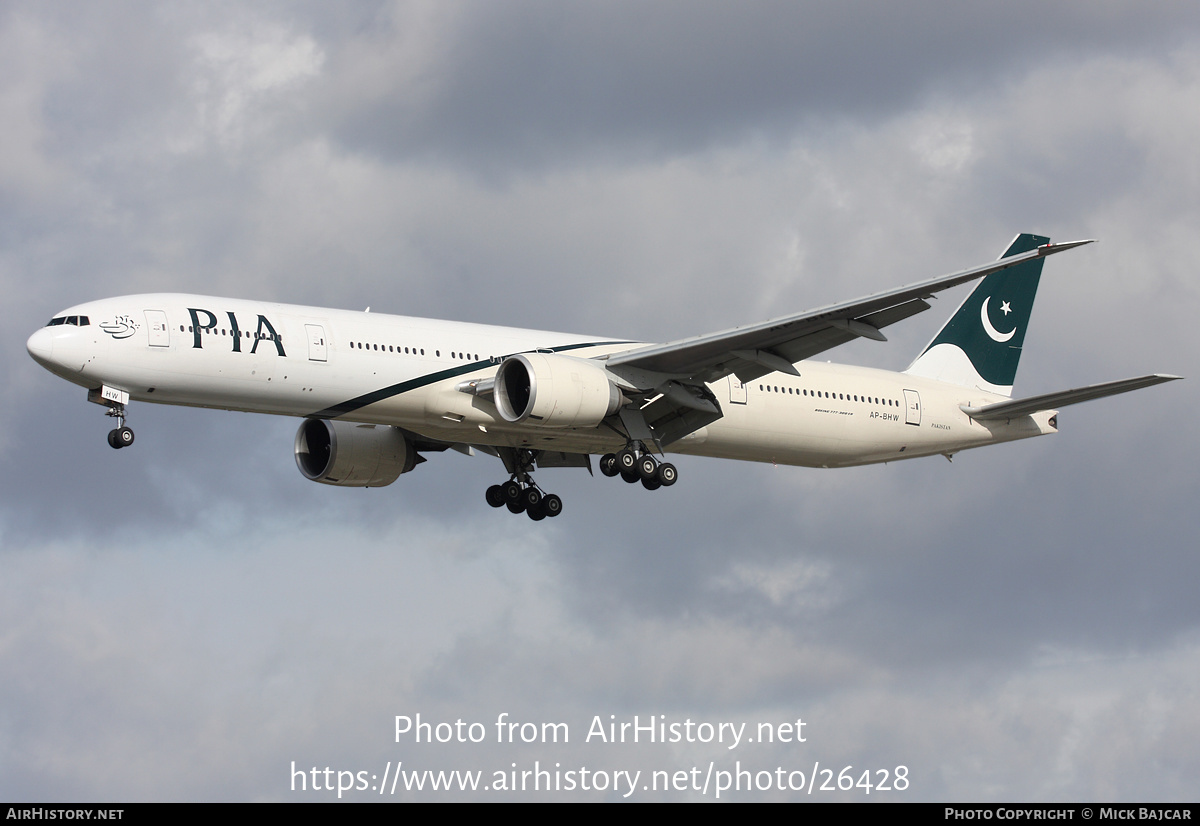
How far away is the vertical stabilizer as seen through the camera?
50.4 m

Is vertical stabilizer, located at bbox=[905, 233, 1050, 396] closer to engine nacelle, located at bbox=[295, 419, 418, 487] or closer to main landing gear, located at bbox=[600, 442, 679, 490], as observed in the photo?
main landing gear, located at bbox=[600, 442, 679, 490]

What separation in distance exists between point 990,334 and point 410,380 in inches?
869

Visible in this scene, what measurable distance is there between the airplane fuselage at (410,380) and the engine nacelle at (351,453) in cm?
288

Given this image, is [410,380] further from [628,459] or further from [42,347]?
[42,347]

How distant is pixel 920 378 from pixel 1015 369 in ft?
15.8

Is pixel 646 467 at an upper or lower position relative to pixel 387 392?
upper

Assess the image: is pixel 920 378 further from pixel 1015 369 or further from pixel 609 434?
pixel 609 434

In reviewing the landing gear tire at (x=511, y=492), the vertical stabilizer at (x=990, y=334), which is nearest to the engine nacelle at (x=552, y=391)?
the landing gear tire at (x=511, y=492)

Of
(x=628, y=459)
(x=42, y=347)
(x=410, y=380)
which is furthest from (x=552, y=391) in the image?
(x=42, y=347)

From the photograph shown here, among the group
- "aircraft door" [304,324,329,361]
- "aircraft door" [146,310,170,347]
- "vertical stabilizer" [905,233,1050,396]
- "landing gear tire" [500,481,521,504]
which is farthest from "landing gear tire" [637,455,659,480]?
"aircraft door" [146,310,170,347]

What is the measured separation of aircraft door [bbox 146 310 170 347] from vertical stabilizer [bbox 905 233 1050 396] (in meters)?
24.6

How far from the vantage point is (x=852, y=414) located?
151ft

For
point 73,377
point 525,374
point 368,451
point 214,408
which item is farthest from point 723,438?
point 73,377

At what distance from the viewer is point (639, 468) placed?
4269 centimetres
